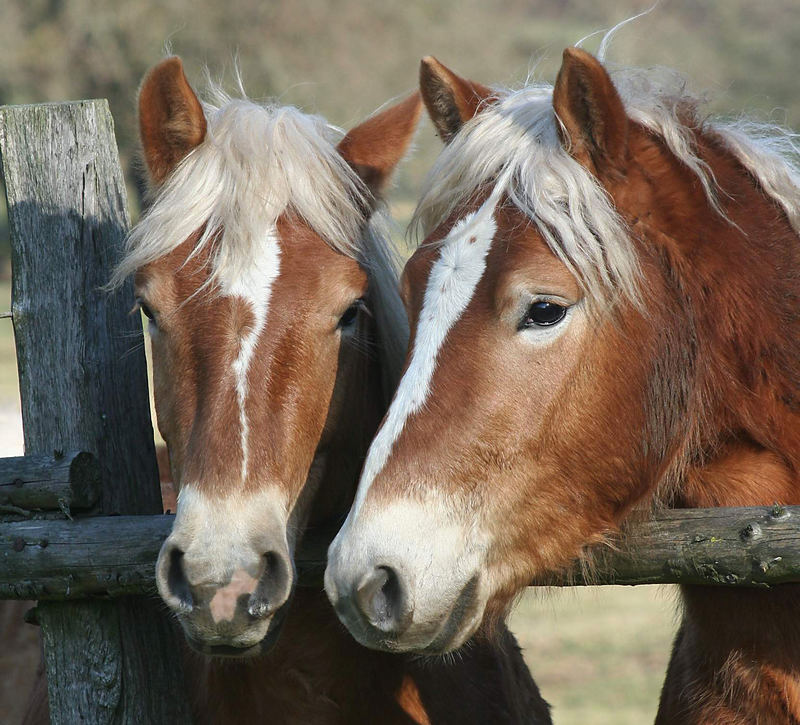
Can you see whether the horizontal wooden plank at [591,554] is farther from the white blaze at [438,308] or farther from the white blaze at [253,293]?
the white blaze at [438,308]

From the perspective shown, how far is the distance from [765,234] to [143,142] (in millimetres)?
1888

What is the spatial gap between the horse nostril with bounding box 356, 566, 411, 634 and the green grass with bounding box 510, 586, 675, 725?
326 cm

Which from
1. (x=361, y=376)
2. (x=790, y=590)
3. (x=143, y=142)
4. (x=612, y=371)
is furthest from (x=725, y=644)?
(x=143, y=142)

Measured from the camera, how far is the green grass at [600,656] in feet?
20.8

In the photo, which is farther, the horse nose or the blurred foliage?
the blurred foliage

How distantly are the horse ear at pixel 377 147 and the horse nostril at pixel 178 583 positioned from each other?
4.75ft

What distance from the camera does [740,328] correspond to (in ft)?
8.13

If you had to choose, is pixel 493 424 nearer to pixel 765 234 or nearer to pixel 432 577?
pixel 432 577

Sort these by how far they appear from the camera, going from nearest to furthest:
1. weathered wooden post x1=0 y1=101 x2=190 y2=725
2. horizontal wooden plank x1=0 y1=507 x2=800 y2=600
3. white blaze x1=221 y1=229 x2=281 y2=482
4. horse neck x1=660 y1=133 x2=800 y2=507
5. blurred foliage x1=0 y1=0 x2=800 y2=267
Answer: horizontal wooden plank x1=0 y1=507 x2=800 y2=600 → horse neck x1=660 y1=133 x2=800 y2=507 → white blaze x1=221 y1=229 x2=281 y2=482 → weathered wooden post x1=0 y1=101 x2=190 y2=725 → blurred foliage x1=0 y1=0 x2=800 y2=267

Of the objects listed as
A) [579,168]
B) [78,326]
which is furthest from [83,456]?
[579,168]

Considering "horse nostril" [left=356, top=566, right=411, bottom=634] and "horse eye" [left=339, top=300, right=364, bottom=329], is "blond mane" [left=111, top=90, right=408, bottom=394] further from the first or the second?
"horse nostril" [left=356, top=566, right=411, bottom=634]

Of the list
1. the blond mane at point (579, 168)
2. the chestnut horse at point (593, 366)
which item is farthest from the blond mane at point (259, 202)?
the chestnut horse at point (593, 366)

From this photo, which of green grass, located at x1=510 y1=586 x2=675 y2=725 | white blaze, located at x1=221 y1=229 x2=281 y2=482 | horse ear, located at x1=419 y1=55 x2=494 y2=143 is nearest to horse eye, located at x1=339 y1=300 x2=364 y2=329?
white blaze, located at x1=221 y1=229 x2=281 y2=482

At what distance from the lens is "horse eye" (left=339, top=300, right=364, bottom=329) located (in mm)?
2928
